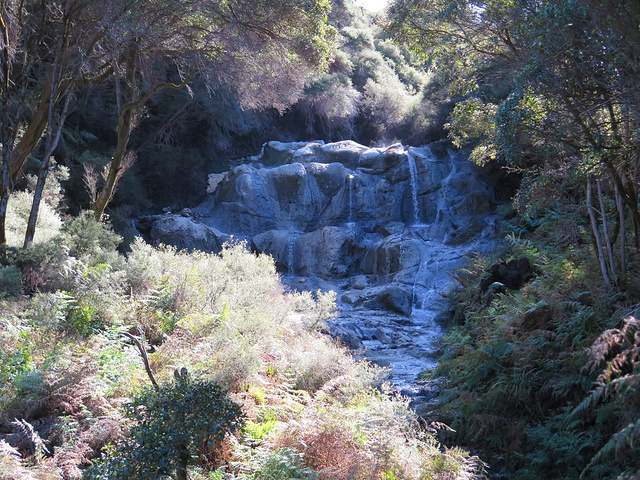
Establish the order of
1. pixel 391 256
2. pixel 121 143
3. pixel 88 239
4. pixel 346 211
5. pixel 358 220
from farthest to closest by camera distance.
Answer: pixel 346 211 < pixel 358 220 < pixel 391 256 < pixel 121 143 < pixel 88 239

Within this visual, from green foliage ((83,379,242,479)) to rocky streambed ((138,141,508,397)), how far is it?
8.86 m

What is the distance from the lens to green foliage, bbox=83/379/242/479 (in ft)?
11.3

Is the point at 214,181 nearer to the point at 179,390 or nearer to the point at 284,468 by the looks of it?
the point at 179,390

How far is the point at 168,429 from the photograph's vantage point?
358 cm

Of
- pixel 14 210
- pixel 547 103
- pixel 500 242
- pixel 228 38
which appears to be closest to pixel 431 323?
pixel 500 242

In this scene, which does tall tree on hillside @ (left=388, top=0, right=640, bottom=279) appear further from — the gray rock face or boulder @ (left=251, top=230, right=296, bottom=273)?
boulder @ (left=251, top=230, right=296, bottom=273)

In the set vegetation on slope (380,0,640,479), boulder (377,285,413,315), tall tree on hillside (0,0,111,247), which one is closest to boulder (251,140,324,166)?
boulder (377,285,413,315)

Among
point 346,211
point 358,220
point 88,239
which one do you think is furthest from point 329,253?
point 88,239

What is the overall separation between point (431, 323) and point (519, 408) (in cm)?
627

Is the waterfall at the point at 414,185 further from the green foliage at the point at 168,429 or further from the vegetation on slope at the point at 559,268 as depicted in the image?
the green foliage at the point at 168,429

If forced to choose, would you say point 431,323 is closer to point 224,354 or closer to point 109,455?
point 224,354

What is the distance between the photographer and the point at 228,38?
1009cm

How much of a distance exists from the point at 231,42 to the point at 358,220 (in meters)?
8.73

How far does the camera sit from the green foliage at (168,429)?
344 cm
